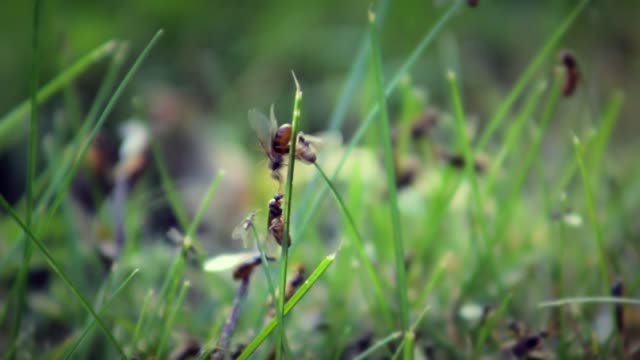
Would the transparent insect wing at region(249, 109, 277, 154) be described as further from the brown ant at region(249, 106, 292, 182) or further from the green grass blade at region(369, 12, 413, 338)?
the green grass blade at region(369, 12, 413, 338)

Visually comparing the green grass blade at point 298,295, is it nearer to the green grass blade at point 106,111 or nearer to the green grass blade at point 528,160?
the green grass blade at point 106,111

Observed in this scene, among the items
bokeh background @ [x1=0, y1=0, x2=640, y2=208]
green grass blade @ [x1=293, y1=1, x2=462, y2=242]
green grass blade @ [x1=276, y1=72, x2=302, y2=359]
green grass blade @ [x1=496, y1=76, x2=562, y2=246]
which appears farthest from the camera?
bokeh background @ [x1=0, y1=0, x2=640, y2=208]

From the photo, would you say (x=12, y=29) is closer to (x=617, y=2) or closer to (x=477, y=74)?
(x=477, y=74)

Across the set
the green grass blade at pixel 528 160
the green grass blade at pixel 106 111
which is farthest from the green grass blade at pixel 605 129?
the green grass blade at pixel 106 111

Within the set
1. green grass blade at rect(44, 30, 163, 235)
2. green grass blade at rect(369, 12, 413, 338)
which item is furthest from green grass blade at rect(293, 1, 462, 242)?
green grass blade at rect(44, 30, 163, 235)

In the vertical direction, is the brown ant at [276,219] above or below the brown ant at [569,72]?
above

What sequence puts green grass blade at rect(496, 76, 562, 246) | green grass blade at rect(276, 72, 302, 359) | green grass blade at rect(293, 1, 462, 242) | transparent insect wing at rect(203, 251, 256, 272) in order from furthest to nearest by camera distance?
green grass blade at rect(496, 76, 562, 246), green grass blade at rect(293, 1, 462, 242), transparent insect wing at rect(203, 251, 256, 272), green grass blade at rect(276, 72, 302, 359)

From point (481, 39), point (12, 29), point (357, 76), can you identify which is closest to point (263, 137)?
point (357, 76)
